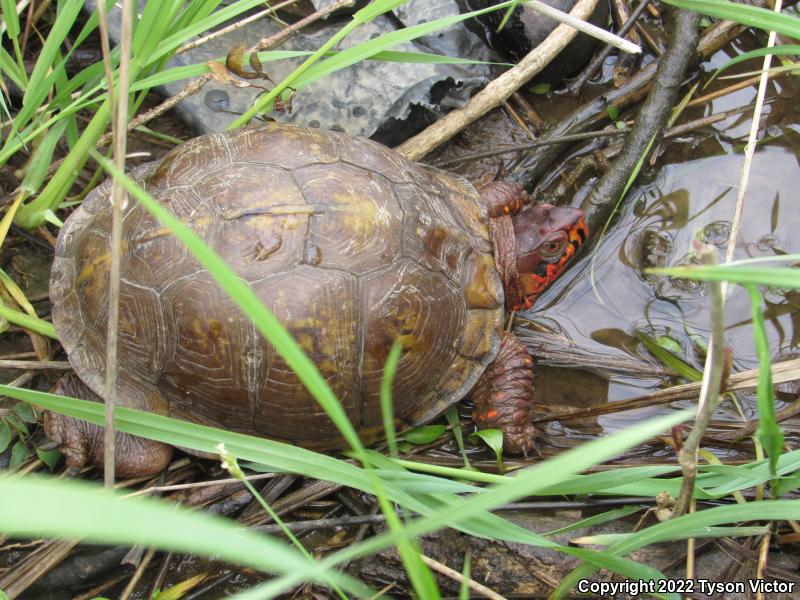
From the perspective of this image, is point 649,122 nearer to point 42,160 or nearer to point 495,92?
point 495,92

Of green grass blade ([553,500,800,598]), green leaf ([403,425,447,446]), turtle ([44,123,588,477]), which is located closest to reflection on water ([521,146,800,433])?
turtle ([44,123,588,477])

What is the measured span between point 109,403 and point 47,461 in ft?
3.25

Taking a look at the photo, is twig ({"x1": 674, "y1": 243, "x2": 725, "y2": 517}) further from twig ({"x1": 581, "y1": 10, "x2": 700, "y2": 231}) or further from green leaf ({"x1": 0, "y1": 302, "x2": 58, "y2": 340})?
green leaf ({"x1": 0, "y1": 302, "x2": 58, "y2": 340})

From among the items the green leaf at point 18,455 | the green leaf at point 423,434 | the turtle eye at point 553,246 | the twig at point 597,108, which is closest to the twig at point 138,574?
the green leaf at point 18,455

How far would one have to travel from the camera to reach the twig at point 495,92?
274 centimetres

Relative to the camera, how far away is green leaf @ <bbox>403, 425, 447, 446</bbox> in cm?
231

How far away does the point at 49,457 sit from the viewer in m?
2.20

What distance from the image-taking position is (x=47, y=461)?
2.20 metres

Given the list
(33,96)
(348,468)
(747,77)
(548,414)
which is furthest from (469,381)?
(747,77)

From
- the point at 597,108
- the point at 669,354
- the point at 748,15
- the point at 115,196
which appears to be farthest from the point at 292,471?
the point at 597,108

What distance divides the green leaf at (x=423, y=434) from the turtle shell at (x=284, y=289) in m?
0.09

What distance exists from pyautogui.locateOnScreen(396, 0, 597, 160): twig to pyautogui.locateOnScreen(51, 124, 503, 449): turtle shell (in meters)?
0.48

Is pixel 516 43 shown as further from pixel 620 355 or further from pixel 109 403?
pixel 109 403

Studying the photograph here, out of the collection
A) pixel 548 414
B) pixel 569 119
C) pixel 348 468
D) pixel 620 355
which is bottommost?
pixel 548 414
